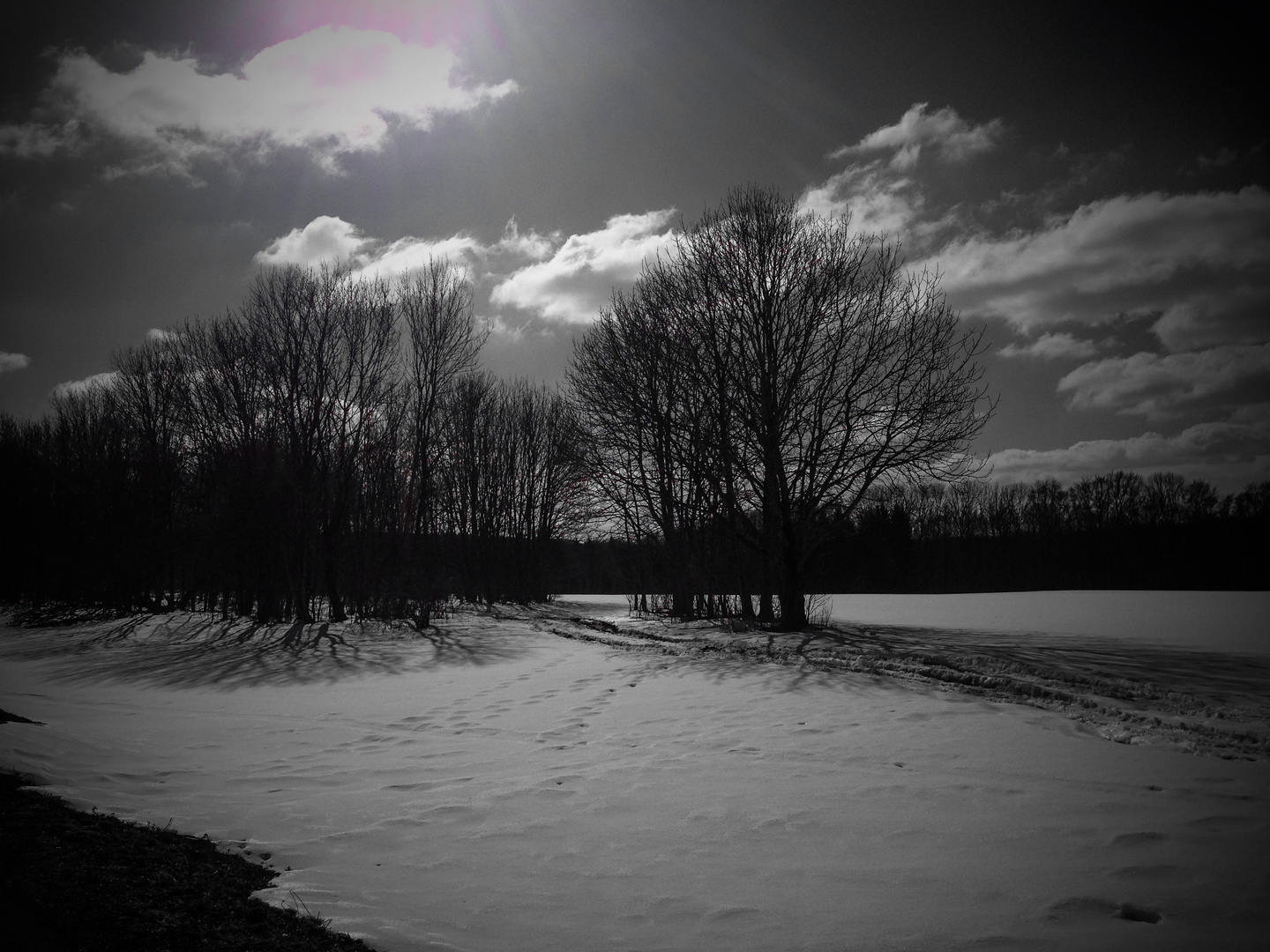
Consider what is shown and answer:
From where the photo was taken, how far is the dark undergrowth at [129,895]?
8.38 ft

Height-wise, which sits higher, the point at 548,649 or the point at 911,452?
the point at 911,452

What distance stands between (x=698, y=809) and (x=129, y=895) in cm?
305

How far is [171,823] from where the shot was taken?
4.10 meters

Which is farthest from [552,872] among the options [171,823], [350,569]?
[350,569]

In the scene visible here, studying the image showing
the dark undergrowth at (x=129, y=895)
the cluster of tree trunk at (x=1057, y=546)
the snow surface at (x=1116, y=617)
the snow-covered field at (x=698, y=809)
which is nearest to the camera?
the dark undergrowth at (x=129, y=895)

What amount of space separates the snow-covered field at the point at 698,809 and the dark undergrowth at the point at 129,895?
0.26 meters

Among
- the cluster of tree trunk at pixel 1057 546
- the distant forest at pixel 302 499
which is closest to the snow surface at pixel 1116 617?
the distant forest at pixel 302 499

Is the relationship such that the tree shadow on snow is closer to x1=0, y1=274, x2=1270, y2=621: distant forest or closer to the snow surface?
x1=0, y1=274, x2=1270, y2=621: distant forest

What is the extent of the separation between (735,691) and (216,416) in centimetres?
2163

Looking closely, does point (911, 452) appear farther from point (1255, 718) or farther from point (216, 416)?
point (216, 416)

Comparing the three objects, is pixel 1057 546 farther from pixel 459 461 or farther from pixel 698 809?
pixel 698 809

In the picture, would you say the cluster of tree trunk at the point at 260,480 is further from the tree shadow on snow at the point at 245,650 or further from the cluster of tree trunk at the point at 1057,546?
the cluster of tree trunk at the point at 1057,546

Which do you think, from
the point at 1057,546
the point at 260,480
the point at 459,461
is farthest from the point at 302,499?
the point at 1057,546

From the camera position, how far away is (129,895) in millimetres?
2885
